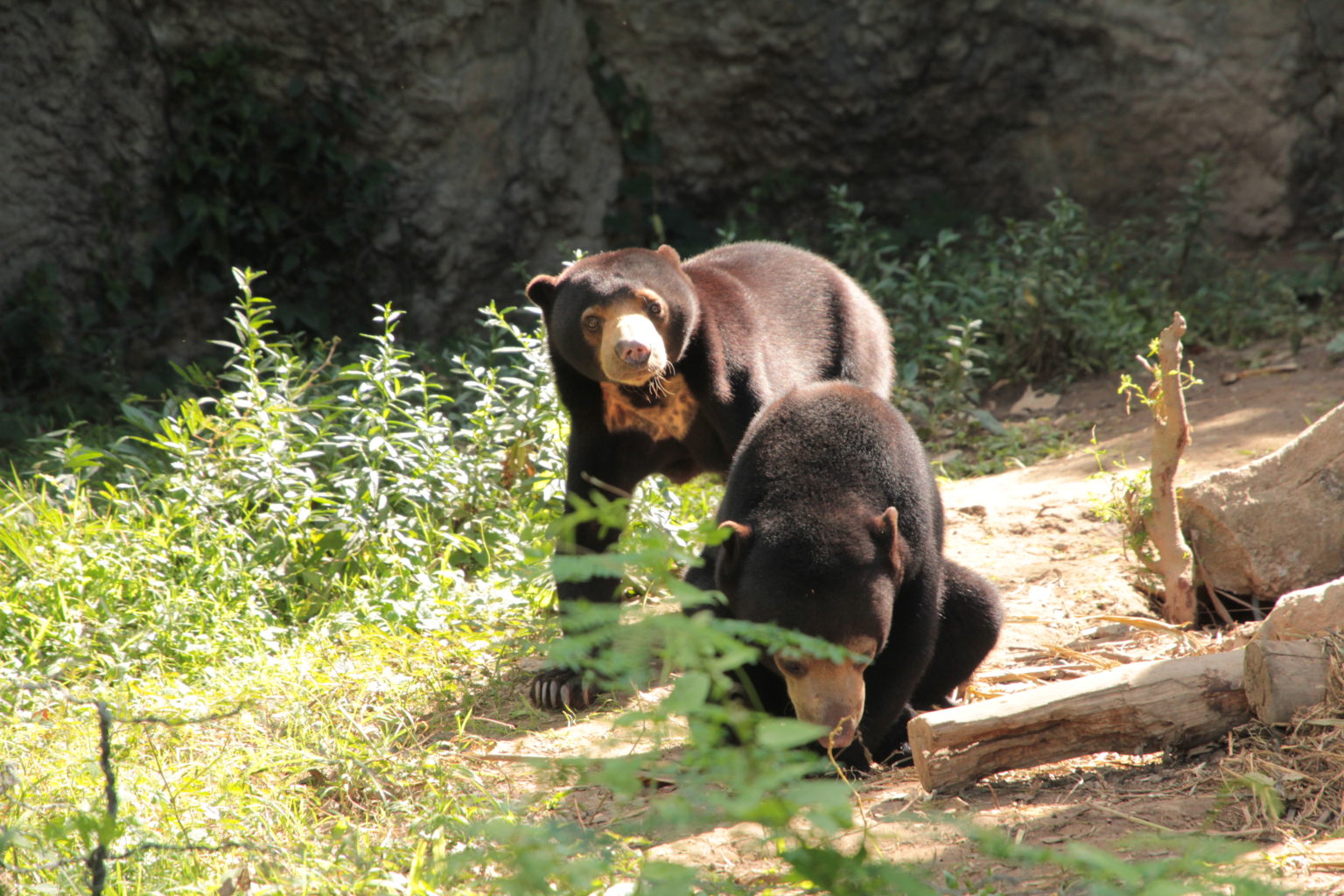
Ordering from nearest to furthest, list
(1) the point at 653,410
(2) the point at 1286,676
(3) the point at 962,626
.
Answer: (2) the point at 1286,676, (3) the point at 962,626, (1) the point at 653,410

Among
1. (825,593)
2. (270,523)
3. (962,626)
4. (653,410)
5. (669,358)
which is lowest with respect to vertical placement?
(962,626)

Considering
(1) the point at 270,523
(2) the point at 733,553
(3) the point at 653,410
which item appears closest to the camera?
(2) the point at 733,553

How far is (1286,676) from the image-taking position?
9.85ft

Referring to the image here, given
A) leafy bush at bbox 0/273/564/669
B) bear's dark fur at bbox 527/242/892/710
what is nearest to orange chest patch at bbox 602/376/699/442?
bear's dark fur at bbox 527/242/892/710

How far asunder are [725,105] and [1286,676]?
688cm

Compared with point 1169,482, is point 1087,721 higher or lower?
lower

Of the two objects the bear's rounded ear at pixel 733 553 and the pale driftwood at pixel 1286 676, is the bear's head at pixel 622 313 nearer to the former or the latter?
the bear's rounded ear at pixel 733 553

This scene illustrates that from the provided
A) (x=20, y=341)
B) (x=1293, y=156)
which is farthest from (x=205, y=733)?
(x=1293, y=156)

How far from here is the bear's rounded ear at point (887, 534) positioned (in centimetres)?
325

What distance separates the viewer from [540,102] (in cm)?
882

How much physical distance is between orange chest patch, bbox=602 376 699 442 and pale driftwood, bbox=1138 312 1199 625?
1.60 metres

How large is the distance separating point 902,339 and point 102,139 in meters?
5.26

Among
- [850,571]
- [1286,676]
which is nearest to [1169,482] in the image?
[1286,676]

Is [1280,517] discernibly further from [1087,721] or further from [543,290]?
[543,290]
